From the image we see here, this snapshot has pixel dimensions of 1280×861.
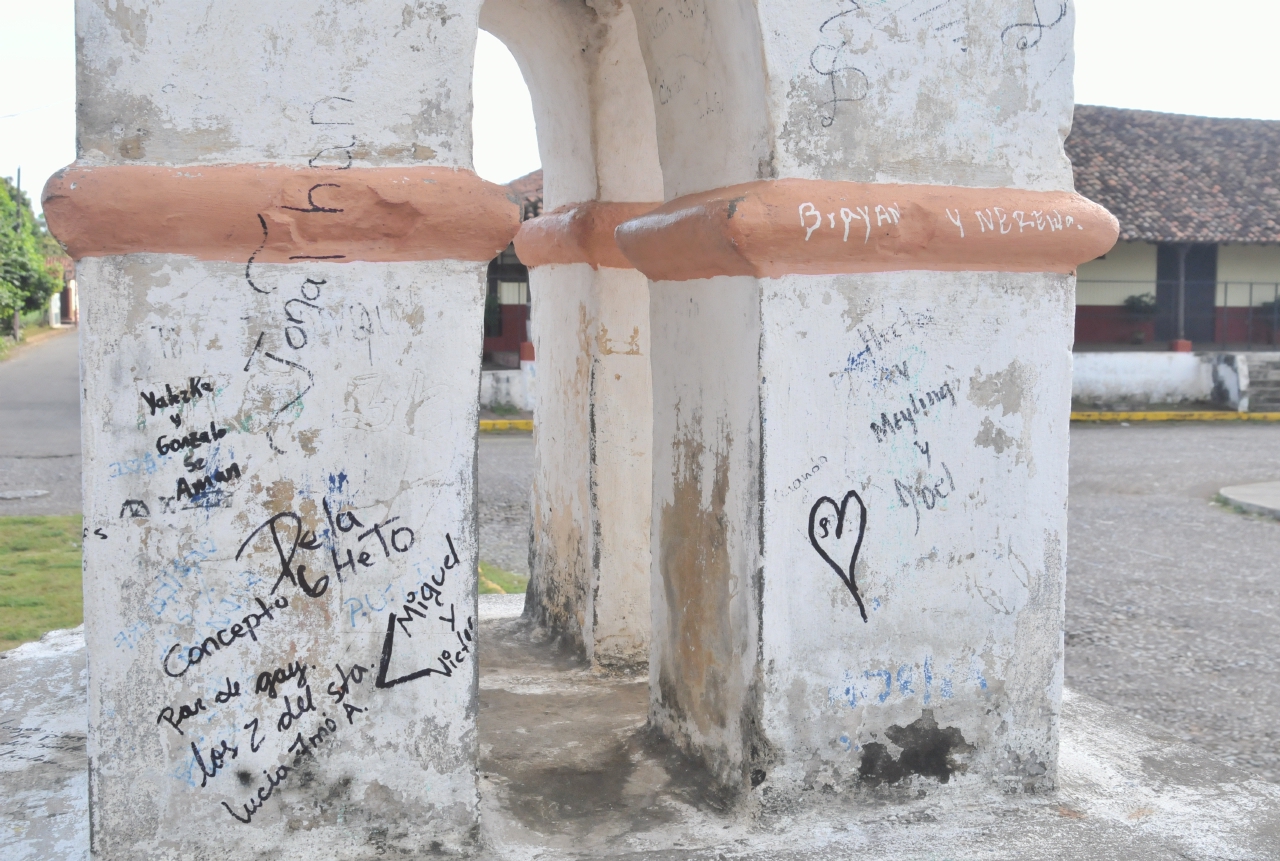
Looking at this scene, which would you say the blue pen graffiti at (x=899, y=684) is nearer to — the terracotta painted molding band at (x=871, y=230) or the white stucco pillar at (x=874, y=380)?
the white stucco pillar at (x=874, y=380)

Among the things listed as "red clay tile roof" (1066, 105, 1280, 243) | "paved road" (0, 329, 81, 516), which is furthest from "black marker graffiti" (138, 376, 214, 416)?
"red clay tile roof" (1066, 105, 1280, 243)

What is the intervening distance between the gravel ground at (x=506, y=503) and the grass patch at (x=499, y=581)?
12cm

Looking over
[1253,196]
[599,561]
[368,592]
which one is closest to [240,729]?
[368,592]

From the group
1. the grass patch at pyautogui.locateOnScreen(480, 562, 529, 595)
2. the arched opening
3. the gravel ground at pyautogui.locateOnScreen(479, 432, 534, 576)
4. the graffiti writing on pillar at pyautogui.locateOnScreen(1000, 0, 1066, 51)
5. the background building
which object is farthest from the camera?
the background building

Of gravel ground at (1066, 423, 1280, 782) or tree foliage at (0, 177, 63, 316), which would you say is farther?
tree foliage at (0, 177, 63, 316)

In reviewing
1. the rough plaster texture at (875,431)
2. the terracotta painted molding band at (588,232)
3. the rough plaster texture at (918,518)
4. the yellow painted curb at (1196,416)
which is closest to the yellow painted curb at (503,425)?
the yellow painted curb at (1196,416)

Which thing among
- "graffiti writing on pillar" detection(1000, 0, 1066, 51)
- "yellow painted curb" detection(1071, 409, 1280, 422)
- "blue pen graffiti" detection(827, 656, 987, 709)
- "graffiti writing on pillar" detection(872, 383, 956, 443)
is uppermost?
"graffiti writing on pillar" detection(1000, 0, 1066, 51)

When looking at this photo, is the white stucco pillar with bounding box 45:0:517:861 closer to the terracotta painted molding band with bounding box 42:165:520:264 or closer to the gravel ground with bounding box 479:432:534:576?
the terracotta painted molding band with bounding box 42:165:520:264

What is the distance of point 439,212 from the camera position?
309cm

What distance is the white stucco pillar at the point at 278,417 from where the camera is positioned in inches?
117

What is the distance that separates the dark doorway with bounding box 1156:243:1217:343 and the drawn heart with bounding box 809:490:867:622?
2023 cm

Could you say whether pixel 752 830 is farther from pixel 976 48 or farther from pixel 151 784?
pixel 976 48

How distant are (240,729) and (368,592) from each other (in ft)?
1.60

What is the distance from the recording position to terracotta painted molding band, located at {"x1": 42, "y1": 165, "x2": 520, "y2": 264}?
2906 millimetres
